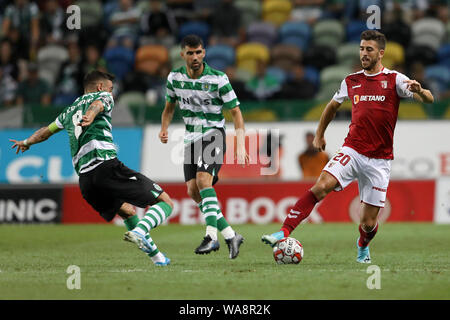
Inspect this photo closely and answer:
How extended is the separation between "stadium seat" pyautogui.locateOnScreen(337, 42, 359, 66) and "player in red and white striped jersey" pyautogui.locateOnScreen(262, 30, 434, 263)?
33.7ft

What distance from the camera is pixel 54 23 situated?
21.5m

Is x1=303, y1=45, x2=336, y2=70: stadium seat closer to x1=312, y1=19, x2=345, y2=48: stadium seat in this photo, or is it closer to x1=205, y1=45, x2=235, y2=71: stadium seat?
x1=312, y1=19, x2=345, y2=48: stadium seat

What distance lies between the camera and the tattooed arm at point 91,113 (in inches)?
309

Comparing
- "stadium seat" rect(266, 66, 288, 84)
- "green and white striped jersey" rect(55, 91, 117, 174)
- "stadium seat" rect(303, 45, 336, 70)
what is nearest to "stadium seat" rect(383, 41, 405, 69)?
"stadium seat" rect(303, 45, 336, 70)

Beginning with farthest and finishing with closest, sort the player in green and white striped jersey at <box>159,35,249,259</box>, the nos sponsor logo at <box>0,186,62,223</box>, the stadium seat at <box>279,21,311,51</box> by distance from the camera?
the stadium seat at <box>279,21,311,51</box> → the nos sponsor logo at <box>0,186,62,223</box> → the player in green and white striped jersey at <box>159,35,249,259</box>

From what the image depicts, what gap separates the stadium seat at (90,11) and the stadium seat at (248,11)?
3.72 meters

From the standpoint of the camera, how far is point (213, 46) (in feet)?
65.0

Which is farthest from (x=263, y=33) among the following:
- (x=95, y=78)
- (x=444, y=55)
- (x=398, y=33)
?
(x=95, y=78)

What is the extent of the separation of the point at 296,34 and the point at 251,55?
1.34 meters

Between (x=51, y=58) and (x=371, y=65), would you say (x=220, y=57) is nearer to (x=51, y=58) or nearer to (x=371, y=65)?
(x=51, y=58)

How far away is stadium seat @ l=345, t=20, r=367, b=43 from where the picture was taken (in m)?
19.4

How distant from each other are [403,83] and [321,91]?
9.45 metres

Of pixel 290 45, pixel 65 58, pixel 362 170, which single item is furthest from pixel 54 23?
pixel 362 170
